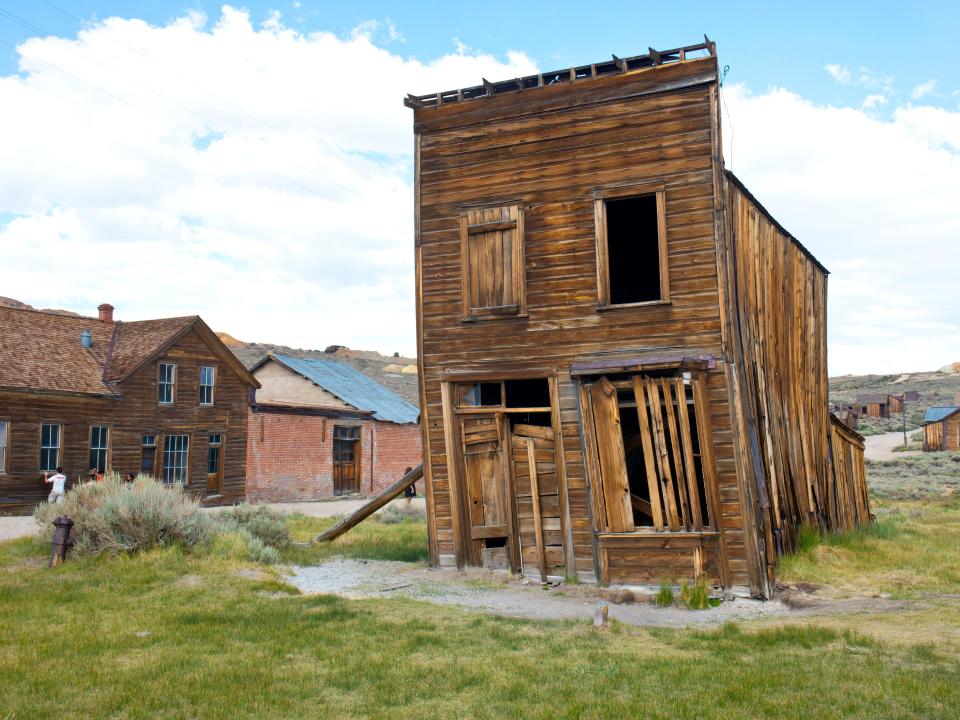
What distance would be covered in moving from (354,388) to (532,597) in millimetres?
31539

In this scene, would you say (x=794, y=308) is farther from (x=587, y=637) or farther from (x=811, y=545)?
(x=587, y=637)

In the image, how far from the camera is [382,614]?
10.2 m

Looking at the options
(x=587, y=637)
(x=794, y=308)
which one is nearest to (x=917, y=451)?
(x=794, y=308)

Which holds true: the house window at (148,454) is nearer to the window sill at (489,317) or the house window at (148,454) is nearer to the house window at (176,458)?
the house window at (176,458)

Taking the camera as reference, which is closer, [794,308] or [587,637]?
[587,637]

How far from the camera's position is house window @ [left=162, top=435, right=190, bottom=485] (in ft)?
99.8

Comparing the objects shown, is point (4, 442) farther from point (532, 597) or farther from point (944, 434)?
point (944, 434)

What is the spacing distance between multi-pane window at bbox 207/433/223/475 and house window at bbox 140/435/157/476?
2.63 metres

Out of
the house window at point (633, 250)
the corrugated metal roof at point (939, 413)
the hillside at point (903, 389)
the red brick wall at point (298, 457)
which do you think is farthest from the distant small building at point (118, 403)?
the hillside at point (903, 389)

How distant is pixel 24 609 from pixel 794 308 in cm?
1449

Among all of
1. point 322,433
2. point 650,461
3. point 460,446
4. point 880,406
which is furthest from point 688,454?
point 880,406

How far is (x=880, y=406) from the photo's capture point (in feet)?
276

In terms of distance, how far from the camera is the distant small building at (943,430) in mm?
55688

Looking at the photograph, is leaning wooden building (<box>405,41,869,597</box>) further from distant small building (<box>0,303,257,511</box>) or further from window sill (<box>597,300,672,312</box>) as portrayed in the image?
distant small building (<box>0,303,257,511</box>)
